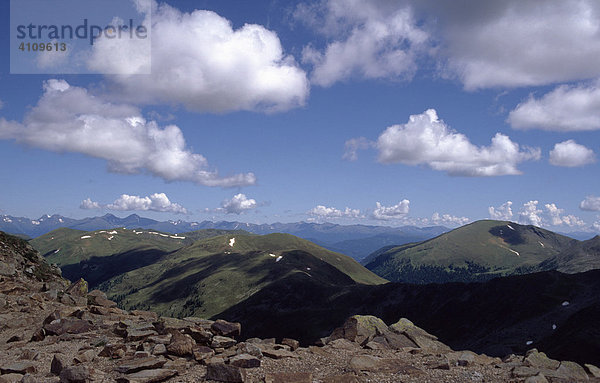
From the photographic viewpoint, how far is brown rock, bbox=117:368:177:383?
54.0 feet

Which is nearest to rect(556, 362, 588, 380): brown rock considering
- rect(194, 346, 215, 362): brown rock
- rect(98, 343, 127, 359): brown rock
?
rect(194, 346, 215, 362): brown rock

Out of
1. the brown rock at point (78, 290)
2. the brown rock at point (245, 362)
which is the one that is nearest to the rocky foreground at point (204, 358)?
the brown rock at point (245, 362)

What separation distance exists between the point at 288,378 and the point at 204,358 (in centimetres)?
552

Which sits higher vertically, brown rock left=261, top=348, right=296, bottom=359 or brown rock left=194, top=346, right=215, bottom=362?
brown rock left=194, top=346, right=215, bottom=362

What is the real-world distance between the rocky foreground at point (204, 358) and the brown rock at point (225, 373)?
4 centimetres

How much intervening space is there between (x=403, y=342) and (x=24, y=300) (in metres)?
39.7

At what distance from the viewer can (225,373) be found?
56.3ft

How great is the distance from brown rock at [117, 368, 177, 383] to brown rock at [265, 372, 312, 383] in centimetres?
500

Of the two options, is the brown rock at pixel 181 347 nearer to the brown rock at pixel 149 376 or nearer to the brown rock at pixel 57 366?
the brown rock at pixel 149 376

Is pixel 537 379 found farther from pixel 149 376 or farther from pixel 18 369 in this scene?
pixel 18 369

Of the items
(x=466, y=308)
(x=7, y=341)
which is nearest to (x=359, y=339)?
(x=7, y=341)

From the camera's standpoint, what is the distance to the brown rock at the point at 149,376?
16469 mm

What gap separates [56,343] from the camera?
24.9 metres

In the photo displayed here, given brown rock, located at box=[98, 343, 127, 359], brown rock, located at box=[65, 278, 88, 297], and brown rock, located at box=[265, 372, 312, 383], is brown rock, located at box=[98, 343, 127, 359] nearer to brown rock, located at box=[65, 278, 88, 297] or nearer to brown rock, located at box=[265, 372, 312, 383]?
brown rock, located at box=[265, 372, 312, 383]
